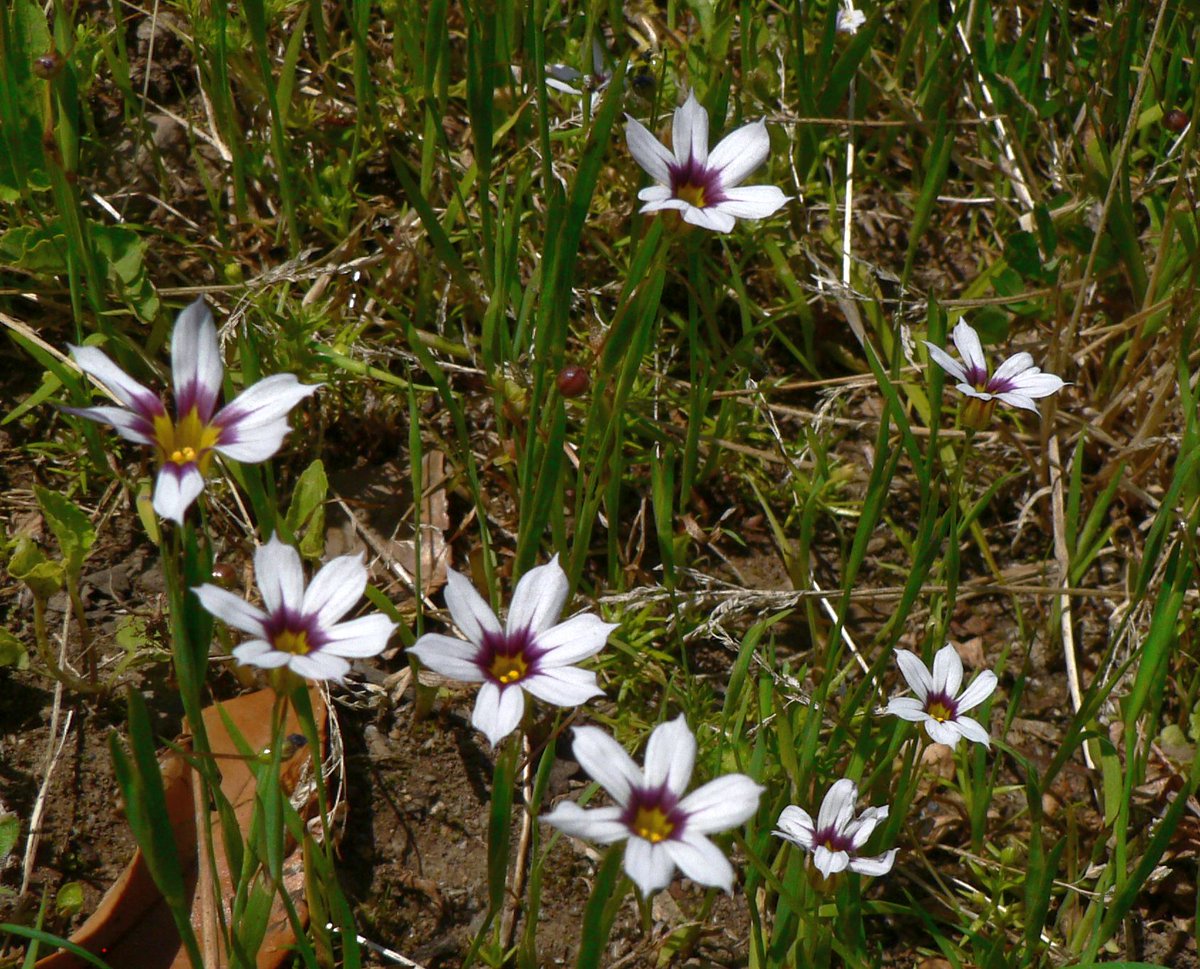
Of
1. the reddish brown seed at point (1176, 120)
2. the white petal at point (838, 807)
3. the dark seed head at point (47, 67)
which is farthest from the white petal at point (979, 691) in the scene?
the dark seed head at point (47, 67)

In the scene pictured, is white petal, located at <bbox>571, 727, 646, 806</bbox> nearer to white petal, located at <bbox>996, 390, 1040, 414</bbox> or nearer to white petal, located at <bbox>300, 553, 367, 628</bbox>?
white petal, located at <bbox>300, 553, 367, 628</bbox>

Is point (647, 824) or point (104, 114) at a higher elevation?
point (104, 114)

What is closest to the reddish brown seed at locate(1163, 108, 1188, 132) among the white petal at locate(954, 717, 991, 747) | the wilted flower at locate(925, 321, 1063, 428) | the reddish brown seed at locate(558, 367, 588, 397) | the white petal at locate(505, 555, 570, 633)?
the wilted flower at locate(925, 321, 1063, 428)

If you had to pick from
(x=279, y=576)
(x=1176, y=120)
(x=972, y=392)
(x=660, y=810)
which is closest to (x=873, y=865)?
(x=660, y=810)

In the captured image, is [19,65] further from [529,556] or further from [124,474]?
[529,556]

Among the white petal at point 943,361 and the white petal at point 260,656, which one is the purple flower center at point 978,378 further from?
the white petal at point 260,656

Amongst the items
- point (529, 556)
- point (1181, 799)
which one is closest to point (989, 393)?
point (1181, 799)
